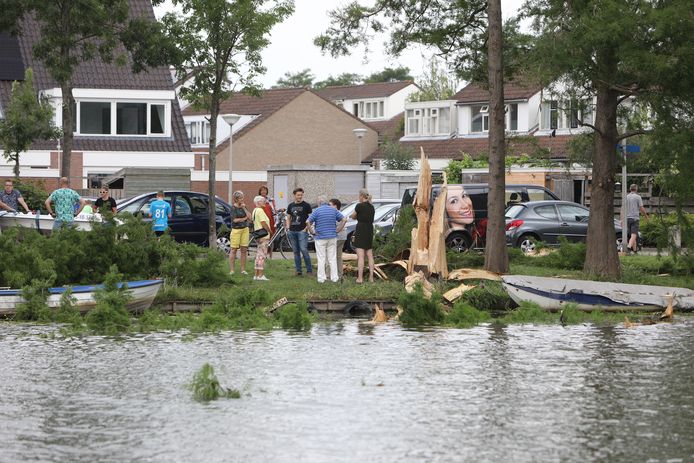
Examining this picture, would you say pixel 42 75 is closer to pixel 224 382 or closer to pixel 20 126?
pixel 20 126

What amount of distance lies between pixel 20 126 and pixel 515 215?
1929cm

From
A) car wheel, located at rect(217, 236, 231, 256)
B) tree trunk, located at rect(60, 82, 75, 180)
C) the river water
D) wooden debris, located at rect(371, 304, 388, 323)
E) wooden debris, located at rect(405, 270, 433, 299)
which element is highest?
tree trunk, located at rect(60, 82, 75, 180)

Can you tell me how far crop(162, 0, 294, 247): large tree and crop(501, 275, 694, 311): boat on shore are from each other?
14458 mm

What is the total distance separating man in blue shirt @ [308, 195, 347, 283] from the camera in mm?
27719

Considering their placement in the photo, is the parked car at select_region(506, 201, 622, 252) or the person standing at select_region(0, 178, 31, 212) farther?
the parked car at select_region(506, 201, 622, 252)

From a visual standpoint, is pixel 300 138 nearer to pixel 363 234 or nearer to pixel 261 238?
pixel 261 238

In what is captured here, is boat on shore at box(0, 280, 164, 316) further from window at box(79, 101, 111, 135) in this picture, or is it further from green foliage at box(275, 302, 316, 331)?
window at box(79, 101, 111, 135)

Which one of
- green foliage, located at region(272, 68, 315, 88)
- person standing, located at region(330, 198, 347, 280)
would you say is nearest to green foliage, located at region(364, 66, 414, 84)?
green foliage, located at region(272, 68, 315, 88)

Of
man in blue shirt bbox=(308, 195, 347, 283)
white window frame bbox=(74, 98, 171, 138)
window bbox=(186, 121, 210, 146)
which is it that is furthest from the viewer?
window bbox=(186, 121, 210, 146)

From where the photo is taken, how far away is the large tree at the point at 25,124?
47.8 m

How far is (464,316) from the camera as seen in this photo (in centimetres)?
2392

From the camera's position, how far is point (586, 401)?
49.8 ft

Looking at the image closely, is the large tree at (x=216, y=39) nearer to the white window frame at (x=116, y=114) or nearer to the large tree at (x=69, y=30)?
the large tree at (x=69, y=30)

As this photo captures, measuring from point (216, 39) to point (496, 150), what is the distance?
12.1 metres
